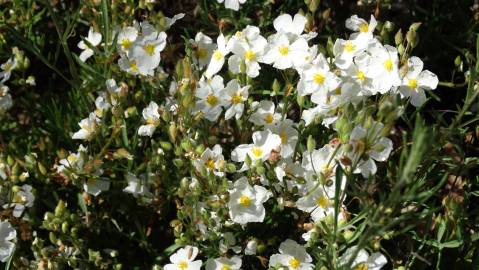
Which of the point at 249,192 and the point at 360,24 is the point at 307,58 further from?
the point at 249,192

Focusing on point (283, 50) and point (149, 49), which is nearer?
point (283, 50)

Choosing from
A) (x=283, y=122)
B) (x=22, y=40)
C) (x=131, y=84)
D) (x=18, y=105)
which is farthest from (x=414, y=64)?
(x=18, y=105)

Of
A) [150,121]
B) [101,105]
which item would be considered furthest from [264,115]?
[101,105]

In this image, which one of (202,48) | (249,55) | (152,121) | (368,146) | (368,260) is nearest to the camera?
(368,146)

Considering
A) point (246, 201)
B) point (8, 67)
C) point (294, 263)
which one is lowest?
point (294, 263)

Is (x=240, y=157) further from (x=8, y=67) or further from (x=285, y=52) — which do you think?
(x=8, y=67)

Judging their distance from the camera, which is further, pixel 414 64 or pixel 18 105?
pixel 18 105
